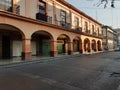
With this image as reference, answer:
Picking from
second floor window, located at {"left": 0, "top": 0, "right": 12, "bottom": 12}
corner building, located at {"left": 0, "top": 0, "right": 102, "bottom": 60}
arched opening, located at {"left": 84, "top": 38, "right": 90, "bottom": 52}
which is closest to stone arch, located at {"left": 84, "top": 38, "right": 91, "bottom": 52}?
arched opening, located at {"left": 84, "top": 38, "right": 90, "bottom": 52}

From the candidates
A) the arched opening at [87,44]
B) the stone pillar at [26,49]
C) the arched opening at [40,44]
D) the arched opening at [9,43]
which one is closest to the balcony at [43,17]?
the arched opening at [9,43]

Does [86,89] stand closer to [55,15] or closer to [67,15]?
[55,15]

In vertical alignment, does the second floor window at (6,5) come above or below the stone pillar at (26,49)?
above

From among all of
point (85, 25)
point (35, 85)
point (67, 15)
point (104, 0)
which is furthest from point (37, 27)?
point (85, 25)

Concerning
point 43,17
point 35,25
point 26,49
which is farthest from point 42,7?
point 26,49

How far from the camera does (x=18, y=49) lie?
21.2 metres

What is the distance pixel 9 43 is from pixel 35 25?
13.5ft

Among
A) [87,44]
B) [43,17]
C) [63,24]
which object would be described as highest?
[43,17]

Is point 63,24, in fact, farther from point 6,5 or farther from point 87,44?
point 87,44

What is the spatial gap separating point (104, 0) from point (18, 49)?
57.1 feet

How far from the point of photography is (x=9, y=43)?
1952 cm

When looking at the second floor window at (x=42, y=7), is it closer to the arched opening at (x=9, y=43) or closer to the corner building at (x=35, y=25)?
the corner building at (x=35, y=25)

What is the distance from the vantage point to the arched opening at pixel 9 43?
18.4m

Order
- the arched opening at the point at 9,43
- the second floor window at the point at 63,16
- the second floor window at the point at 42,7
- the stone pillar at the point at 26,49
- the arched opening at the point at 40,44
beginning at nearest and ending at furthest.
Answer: the stone pillar at the point at 26,49, the arched opening at the point at 9,43, the second floor window at the point at 42,7, the second floor window at the point at 63,16, the arched opening at the point at 40,44
